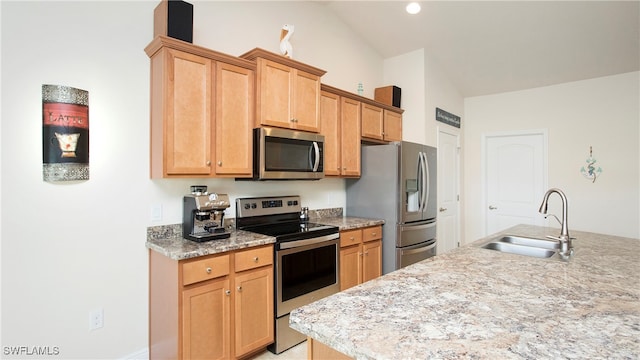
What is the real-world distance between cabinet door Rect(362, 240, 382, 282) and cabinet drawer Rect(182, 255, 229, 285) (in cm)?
154

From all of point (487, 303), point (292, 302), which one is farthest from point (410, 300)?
point (292, 302)

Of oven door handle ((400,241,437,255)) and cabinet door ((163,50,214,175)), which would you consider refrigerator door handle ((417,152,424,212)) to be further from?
cabinet door ((163,50,214,175))

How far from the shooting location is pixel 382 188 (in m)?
3.47

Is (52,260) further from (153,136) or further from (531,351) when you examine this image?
(531,351)

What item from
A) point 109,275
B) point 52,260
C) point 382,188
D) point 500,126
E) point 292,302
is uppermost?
point 500,126

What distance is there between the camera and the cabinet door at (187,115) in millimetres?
2115

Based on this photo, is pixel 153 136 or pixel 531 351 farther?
pixel 153 136

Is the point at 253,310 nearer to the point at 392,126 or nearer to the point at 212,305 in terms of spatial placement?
the point at 212,305

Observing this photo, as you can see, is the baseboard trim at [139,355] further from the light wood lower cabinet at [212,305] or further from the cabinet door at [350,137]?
the cabinet door at [350,137]

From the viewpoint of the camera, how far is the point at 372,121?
383 cm

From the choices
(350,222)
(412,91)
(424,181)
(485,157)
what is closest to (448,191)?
(485,157)

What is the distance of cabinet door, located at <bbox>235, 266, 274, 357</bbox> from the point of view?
86.6 inches

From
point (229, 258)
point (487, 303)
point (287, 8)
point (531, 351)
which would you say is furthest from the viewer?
point (287, 8)

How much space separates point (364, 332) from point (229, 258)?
4.71 ft
